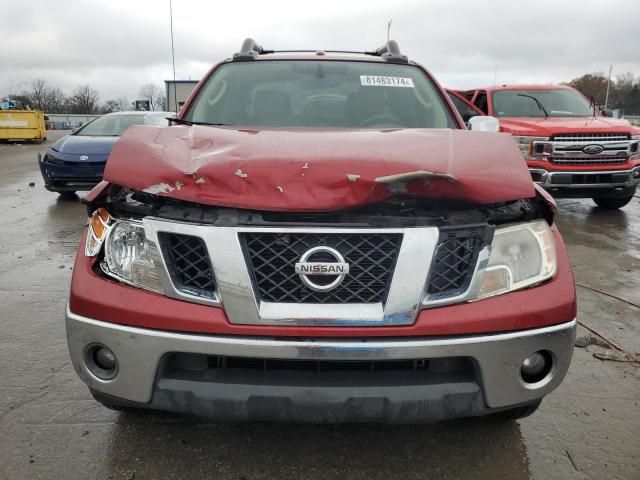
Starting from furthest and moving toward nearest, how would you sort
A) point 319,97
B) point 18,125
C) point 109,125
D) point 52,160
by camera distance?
1. point 18,125
2. point 109,125
3. point 52,160
4. point 319,97

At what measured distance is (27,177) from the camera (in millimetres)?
12008

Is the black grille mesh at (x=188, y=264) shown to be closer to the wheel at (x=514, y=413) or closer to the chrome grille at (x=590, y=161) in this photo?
the wheel at (x=514, y=413)

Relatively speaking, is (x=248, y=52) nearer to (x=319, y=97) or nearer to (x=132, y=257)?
(x=319, y=97)

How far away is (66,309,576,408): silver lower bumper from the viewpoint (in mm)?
1744

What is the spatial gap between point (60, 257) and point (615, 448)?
4914 mm

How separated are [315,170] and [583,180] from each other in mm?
6578

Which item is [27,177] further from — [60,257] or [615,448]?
[615,448]

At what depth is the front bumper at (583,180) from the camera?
720 centimetres

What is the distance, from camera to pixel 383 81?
11.1 feet

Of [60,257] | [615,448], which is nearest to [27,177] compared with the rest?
[60,257]

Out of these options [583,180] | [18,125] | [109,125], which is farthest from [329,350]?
[18,125]

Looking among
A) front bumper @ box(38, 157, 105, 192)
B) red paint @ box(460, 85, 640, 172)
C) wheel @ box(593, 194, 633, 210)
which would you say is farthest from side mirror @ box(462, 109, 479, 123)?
front bumper @ box(38, 157, 105, 192)

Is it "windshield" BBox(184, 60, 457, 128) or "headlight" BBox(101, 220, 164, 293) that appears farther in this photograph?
"windshield" BBox(184, 60, 457, 128)

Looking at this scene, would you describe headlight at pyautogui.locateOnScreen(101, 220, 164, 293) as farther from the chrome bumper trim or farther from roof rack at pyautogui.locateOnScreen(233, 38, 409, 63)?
the chrome bumper trim
